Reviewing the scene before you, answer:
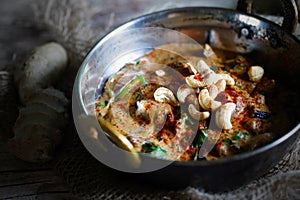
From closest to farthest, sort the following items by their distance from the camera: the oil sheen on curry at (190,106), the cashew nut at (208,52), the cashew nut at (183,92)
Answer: the oil sheen on curry at (190,106)
the cashew nut at (183,92)
the cashew nut at (208,52)

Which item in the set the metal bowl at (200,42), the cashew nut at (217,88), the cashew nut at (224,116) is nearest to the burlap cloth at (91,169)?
the metal bowl at (200,42)

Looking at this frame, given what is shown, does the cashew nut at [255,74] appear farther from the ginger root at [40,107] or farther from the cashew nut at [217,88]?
the ginger root at [40,107]

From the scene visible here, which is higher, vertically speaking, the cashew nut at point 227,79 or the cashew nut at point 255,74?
the cashew nut at point 255,74

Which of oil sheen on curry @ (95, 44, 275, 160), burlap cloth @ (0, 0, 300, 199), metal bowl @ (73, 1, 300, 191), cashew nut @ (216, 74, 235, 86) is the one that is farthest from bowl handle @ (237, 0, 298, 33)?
burlap cloth @ (0, 0, 300, 199)

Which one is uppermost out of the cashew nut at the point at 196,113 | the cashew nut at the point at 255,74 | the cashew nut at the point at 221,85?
the cashew nut at the point at 255,74

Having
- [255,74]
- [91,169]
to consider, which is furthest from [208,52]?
[91,169]
